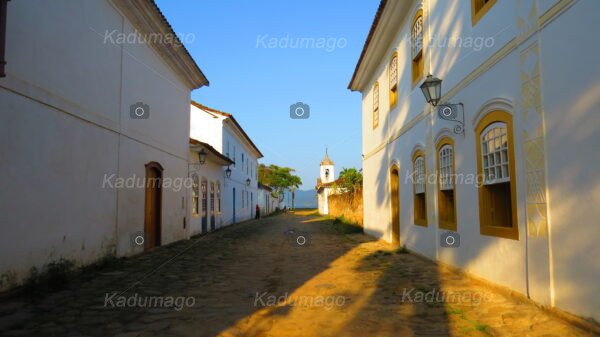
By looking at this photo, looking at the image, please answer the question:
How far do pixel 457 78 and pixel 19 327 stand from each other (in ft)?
23.1

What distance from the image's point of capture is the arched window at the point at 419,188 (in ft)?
31.7

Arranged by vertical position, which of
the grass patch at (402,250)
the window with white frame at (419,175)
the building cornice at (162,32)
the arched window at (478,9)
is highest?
the building cornice at (162,32)

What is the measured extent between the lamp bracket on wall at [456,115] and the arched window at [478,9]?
1.35m

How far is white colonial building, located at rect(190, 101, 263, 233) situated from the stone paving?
8663 mm

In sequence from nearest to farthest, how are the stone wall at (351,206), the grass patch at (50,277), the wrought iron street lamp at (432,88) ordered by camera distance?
1. the grass patch at (50,277)
2. the wrought iron street lamp at (432,88)
3. the stone wall at (351,206)

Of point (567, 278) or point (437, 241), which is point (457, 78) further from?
point (567, 278)

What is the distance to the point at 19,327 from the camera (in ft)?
15.2

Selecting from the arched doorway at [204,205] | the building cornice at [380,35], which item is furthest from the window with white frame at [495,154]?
the arched doorway at [204,205]

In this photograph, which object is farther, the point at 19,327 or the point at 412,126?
the point at 412,126

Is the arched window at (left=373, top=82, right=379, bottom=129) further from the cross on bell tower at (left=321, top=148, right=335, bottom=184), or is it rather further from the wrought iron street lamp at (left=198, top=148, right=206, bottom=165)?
the cross on bell tower at (left=321, top=148, right=335, bottom=184)

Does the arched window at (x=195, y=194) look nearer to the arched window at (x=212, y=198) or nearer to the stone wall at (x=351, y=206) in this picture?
the arched window at (x=212, y=198)

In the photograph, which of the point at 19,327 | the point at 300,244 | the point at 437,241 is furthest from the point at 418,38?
the point at 19,327

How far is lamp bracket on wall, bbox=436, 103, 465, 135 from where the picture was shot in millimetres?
7375

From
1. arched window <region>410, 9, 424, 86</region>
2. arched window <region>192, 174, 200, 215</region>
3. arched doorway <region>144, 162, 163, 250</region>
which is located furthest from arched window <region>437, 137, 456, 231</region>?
arched window <region>192, 174, 200, 215</region>
